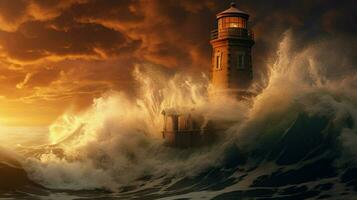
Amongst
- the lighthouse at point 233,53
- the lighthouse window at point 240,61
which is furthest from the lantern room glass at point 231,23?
the lighthouse window at point 240,61

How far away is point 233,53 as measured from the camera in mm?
29500

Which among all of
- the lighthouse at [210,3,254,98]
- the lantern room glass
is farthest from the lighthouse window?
the lantern room glass

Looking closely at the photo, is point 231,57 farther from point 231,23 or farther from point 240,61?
point 231,23

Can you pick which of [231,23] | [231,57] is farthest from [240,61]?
[231,23]

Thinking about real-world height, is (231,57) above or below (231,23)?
below

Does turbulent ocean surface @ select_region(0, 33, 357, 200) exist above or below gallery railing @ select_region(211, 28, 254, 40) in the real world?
below

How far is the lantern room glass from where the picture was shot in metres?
29.5

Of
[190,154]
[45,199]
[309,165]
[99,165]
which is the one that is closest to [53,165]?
[99,165]

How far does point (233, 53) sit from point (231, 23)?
1555mm

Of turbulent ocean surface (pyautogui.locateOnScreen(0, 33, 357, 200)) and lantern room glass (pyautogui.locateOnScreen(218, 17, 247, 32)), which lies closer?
turbulent ocean surface (pyautogui.locateOnScreen(0, 33, 357, 200))

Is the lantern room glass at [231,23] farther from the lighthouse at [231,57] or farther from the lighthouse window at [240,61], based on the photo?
the lighthouse window at [240,61]

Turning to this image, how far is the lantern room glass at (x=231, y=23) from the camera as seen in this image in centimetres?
2951

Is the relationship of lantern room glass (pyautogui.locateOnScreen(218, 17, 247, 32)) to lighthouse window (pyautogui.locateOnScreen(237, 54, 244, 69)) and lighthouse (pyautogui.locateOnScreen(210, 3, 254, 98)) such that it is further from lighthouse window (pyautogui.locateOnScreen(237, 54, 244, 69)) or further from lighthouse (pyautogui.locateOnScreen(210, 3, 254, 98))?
lighthouse window (pyautogui.locateOnScreen(237, 54, 244, 69))

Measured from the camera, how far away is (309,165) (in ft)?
66.0
